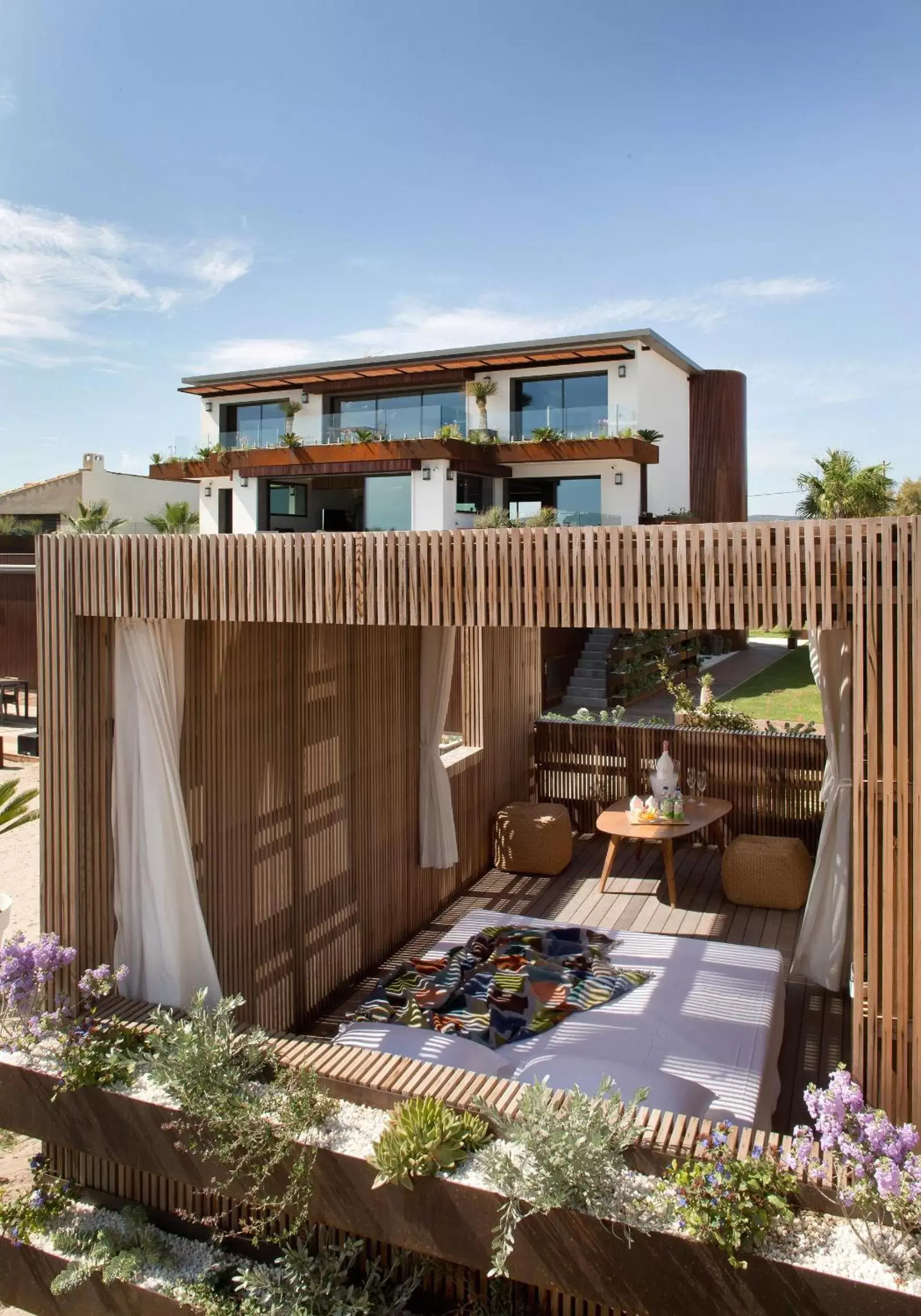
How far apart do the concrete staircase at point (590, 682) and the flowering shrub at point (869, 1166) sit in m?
13.6

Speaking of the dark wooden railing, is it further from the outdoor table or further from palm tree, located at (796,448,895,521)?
palm tree, located at (796,448,895,521)

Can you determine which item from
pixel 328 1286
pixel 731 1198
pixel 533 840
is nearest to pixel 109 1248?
pixel 328 1286

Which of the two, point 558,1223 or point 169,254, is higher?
point 169,254

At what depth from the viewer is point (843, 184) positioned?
13508mm

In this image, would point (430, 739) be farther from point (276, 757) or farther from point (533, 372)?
point (533, 372)

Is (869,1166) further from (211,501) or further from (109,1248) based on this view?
(211,501)

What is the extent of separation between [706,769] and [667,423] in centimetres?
1460

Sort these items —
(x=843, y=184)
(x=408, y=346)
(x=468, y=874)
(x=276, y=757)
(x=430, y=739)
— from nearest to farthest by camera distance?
1. (x=276, y=757)
2. (x=430, y=739)
3. (x=468, y=874)
4. (x=843, y=184)
5. (x=408, y=346)

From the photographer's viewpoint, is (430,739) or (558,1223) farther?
(430,739)

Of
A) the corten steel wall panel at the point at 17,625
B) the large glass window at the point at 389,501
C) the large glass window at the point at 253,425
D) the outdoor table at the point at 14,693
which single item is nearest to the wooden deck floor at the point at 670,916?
the outdoor table at the point at 14,693

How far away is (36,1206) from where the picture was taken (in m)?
3.86

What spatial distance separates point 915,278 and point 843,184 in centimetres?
750

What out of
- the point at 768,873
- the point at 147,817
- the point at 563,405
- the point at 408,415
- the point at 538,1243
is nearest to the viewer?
the point at 538,1243

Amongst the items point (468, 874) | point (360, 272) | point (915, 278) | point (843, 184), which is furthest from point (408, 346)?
point (468, 874)
